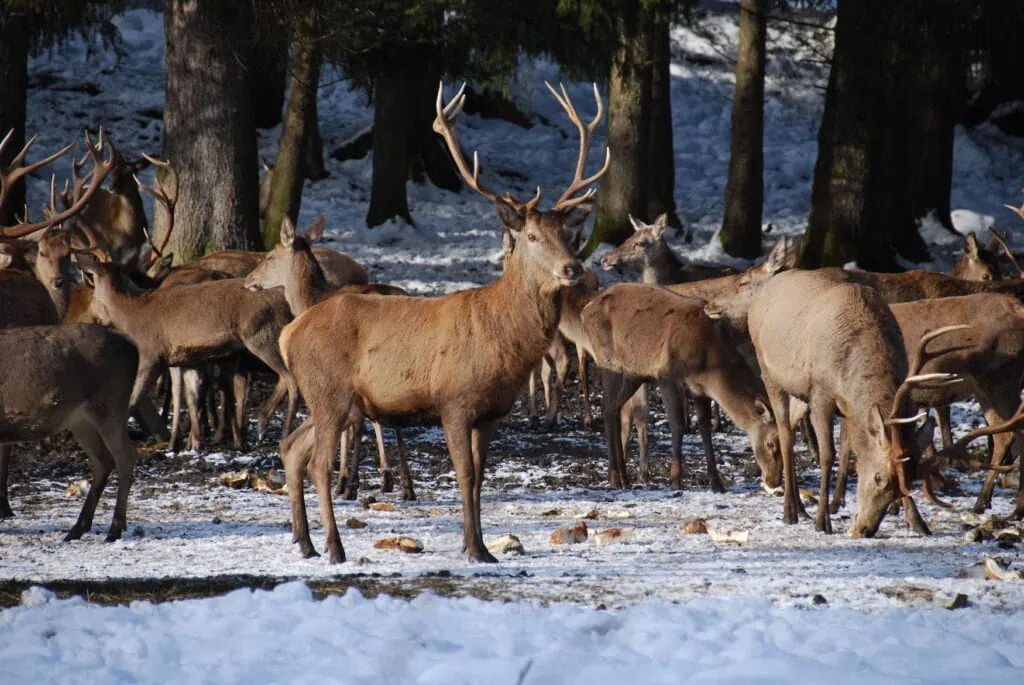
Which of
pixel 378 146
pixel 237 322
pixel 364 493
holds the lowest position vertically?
pixel 364 493

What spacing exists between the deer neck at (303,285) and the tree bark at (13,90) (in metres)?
6.83

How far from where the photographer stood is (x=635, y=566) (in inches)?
316

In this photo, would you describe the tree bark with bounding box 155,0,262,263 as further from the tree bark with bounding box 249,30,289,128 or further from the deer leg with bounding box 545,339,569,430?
the deer leg with bounding box 545,339,569,430

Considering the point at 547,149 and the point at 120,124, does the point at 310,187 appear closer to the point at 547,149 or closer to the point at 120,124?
the point at 120,124

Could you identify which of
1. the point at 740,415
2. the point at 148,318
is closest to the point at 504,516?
the point at 740,415

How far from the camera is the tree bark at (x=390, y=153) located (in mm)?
21984

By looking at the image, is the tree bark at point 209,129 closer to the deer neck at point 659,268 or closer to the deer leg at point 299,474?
the deer neck at point 659,268

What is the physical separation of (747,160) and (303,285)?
36.2 ft

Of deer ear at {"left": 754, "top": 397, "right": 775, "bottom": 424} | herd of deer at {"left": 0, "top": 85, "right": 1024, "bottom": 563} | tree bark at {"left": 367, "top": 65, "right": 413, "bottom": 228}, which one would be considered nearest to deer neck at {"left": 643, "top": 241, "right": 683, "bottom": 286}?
herd of deer at {"left": 0, "top": 85, "right": 1024, "bottom": 563}

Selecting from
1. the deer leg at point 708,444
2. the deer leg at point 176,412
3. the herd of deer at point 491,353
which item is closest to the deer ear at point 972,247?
the herd of deer at point 491,353

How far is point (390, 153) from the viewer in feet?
72.3

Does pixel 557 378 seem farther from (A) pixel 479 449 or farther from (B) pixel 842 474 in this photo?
(A) pixel 479 449

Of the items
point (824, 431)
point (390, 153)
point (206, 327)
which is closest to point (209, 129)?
point (206, 327)

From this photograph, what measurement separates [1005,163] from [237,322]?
20196 millimetres
